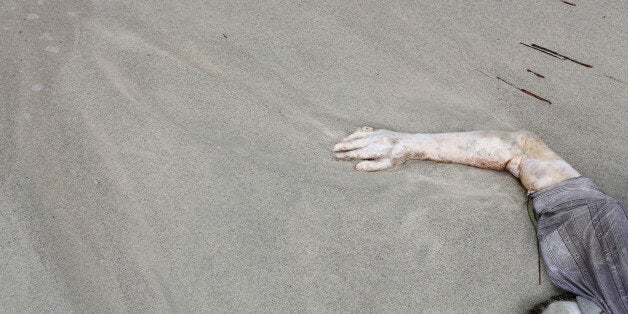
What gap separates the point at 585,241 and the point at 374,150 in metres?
0.91

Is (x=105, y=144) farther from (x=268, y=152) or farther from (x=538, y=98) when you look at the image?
(x=538, y=98)

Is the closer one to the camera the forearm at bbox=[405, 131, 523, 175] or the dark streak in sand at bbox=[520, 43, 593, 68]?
the forearm at bbox=[405, 131, 523, 175]

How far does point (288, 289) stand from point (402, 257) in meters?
0.47

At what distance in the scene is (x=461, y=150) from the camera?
2629mm

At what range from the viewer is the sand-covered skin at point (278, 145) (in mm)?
2191

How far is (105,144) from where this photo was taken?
8.13ft

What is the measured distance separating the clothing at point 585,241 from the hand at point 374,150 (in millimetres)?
607

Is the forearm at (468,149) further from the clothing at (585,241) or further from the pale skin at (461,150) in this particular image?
the clothing at (585,241)

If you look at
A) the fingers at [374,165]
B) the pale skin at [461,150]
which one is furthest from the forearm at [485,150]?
the fingers at [374,165]

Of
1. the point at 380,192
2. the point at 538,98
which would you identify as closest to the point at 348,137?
the point at 380,192

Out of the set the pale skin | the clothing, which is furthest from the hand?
the clothing

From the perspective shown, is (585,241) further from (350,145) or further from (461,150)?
(350,145)

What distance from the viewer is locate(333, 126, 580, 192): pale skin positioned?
256 centimetres

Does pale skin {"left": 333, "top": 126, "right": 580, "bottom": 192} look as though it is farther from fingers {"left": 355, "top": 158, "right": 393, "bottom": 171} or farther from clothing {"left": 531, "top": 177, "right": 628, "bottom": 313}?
clothing {"left": 531, "top": 177, "right": 628, "bottom": 313}
